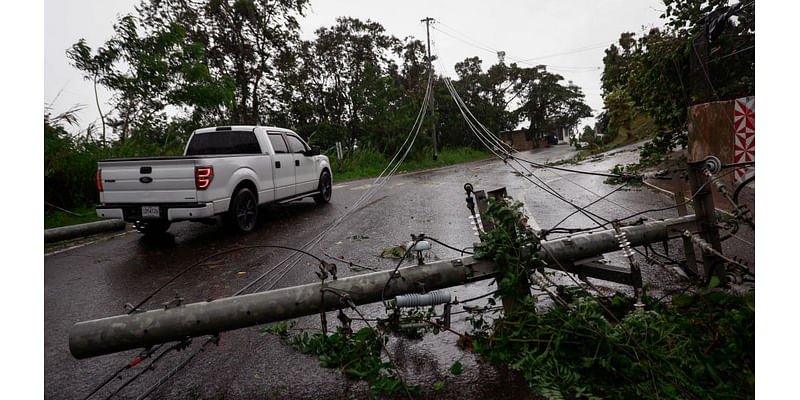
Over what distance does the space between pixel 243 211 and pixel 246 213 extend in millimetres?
97

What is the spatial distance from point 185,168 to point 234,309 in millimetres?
5014

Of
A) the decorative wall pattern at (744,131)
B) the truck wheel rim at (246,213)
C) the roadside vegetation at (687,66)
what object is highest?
the roadside vegetation at (687,66)

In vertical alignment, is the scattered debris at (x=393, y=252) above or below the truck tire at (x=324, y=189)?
below

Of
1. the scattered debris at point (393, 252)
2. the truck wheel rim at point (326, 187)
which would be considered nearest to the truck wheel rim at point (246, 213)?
the scattered debris at point (393, 252)

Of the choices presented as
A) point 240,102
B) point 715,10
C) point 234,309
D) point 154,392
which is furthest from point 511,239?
point 240,102

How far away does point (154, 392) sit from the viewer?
274 centimetres

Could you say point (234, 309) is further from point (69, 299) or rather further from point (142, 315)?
point (69, 299)

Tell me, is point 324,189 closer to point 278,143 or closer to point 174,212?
point 278,143

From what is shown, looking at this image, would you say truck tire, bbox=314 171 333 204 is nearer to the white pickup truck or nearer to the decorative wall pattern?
the white pickup truck

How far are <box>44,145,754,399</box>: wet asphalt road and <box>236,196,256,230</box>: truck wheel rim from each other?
0.97ft

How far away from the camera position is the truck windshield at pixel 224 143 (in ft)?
28.6

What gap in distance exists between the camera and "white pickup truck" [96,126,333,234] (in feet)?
22.3

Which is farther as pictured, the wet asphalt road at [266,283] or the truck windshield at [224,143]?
the truck windshield at [224,143]

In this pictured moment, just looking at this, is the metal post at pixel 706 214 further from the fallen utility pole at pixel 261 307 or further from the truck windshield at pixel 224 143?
the truck windshield at pixel 224 143
